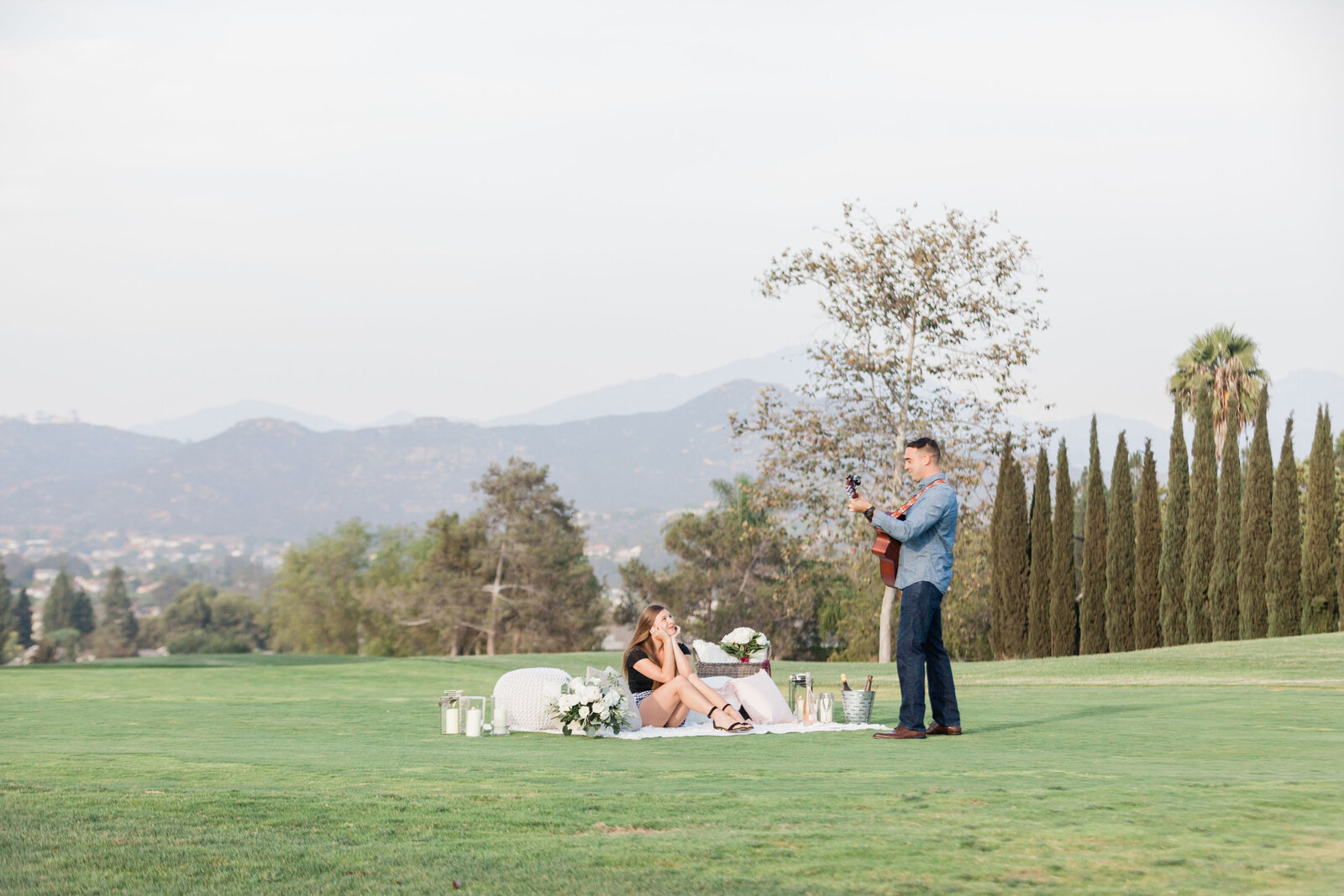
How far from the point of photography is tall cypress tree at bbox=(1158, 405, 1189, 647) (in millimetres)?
31359

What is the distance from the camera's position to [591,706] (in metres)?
9.45

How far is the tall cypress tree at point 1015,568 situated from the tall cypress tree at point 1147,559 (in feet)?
9.40

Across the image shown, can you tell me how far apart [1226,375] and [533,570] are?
29267 millimetres

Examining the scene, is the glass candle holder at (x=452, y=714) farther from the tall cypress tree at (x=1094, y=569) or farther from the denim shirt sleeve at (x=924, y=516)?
the tall cypress tree at (x=1094, y=569)

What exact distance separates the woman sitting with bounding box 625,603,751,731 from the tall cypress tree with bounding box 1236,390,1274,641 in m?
24.3

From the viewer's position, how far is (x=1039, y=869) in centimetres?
440

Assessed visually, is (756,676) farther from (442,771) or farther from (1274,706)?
(1274,706)

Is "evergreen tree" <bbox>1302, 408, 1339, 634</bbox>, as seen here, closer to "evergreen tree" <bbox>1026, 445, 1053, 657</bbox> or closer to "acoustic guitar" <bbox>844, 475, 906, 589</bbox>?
"evergreen tree" <bbox>1026, 445, 1053, 657</bbox>

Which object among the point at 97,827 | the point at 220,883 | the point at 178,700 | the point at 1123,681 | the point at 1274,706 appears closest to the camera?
the point at 220,883

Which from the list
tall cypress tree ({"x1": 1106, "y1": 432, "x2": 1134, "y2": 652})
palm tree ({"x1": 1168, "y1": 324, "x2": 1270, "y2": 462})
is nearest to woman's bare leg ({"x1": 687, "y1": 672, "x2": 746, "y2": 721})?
tall cypress tree ({"x1": 1106, "y1": 432, "x2": 1134, "y2": 652})

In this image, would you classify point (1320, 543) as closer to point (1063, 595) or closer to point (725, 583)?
point (1063, 595)

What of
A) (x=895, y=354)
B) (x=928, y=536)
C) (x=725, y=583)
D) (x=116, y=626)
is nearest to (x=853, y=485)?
(x=928, y=536)

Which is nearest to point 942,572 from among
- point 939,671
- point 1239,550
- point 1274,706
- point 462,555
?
point 939,671

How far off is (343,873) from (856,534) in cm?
2564
